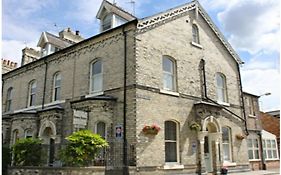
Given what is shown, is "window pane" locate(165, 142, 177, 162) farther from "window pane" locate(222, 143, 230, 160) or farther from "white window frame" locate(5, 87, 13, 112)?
"white window frame" locate(5, 87, 13, 112)

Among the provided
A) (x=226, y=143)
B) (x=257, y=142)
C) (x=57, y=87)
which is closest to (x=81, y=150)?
(x=57, y=87)

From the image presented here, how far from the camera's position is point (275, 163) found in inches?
1056

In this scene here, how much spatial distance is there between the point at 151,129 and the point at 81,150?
3860 millimetres

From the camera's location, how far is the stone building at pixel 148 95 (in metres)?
15.4

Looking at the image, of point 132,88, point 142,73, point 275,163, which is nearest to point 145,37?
point 142,73

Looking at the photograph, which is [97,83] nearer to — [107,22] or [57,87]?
[57,87]

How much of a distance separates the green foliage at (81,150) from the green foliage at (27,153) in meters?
3.46

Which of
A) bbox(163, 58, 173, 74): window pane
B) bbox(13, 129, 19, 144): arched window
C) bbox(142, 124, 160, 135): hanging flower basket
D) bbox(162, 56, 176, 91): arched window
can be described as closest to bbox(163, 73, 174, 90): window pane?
bbox(162, 56, 176, 91): arched window

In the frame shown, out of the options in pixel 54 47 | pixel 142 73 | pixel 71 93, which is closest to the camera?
pixel 142 73

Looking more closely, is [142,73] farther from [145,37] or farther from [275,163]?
[275,163]

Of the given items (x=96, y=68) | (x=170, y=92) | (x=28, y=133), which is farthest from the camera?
(x=28, y=133)

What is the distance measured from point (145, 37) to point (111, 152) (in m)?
6.72

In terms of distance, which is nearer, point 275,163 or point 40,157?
point 40,157

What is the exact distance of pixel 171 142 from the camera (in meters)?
16.5
